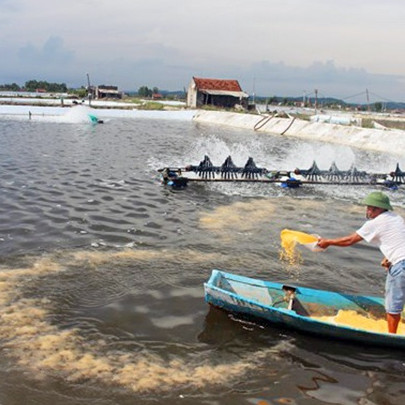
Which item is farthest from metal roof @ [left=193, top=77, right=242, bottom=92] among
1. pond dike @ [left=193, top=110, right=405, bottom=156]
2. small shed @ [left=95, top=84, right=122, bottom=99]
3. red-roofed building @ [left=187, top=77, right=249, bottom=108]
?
small shed @ [left=95, top=84, right=122, bottom=99]

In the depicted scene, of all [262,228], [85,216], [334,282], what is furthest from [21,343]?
[262,228]

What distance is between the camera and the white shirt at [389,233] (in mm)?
6965

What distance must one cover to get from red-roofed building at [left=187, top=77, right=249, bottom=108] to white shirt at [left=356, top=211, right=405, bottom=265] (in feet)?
230

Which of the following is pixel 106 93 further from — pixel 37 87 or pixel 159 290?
pixel 159 290

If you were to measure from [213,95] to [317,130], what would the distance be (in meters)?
31.4

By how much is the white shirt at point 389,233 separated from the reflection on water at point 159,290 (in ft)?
5.75

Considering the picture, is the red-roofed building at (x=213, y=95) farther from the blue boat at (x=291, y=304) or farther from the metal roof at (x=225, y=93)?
the blue boat at (x=291, y=304)

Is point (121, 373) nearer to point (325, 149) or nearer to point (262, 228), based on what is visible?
point (262, 228)

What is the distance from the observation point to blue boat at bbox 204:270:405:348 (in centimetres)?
743

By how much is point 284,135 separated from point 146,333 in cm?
4495

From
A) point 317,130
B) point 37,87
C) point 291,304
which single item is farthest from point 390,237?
point 37,87

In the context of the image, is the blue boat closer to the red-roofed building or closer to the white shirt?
the white shirt

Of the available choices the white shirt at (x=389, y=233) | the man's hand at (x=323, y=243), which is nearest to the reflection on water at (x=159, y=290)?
the man's hand at (x=323, y=243)

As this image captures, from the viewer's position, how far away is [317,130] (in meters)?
48.4
